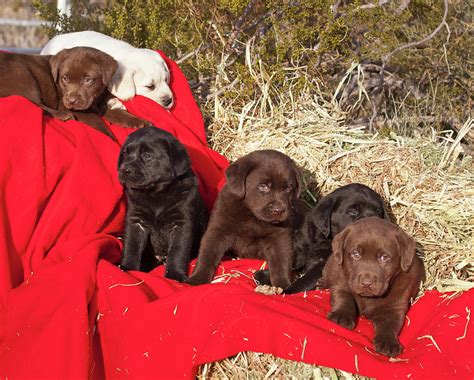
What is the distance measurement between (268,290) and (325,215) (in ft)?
2.74

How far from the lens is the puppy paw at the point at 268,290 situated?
5.60m

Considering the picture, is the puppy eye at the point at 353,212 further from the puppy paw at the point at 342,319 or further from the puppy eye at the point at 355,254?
the puppy paw at the point at 342,319

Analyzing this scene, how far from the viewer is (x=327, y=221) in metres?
Answer: 6.15

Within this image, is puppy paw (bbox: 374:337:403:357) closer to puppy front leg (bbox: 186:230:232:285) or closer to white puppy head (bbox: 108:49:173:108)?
puppy front leg (bbox: 186:230:232:285)

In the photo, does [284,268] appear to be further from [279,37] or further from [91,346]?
[279,37]

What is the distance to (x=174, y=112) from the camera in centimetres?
733

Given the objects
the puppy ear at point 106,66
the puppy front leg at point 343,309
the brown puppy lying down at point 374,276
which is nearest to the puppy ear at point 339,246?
the brown puppy lying down at point 374,276

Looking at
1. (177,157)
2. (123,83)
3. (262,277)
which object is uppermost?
(123,83)

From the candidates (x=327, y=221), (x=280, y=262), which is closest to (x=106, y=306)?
(x=280, y=262)

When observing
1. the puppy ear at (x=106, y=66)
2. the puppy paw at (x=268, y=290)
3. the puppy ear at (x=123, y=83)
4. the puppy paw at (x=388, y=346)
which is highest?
the puppy ear at (x=106, y=66)

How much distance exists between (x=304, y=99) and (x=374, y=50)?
946 millimetres

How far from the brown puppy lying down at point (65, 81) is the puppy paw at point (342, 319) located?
7.81 feet

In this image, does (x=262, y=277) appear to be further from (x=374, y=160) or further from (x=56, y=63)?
(x=56, y=63)

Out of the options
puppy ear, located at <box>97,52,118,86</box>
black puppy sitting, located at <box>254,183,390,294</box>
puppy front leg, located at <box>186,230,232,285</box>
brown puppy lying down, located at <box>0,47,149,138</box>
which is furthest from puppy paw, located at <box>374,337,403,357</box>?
puppy ear, located at <box>97,52,118,86</box>
